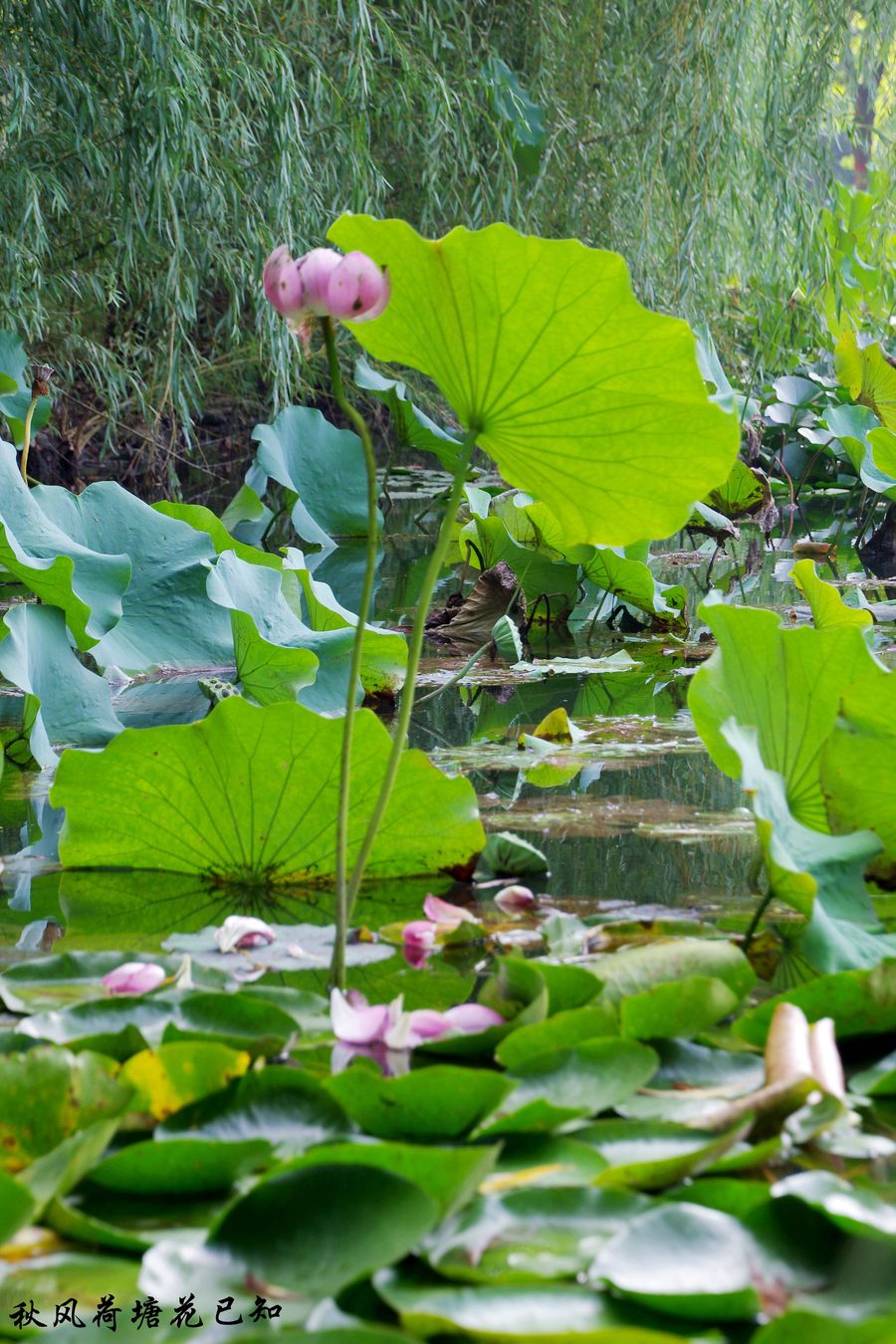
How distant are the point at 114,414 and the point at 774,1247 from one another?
3242mm

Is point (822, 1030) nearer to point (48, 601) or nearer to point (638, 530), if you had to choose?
point (638, 530)

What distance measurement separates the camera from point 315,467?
2.59 metres

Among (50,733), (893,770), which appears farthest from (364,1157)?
(50,733)

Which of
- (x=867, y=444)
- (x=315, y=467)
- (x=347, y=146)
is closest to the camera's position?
(x=315, y=467)

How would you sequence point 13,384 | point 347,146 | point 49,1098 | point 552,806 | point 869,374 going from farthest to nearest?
point 347,146
point 869,374
point 13,384
point 552,806
point 49,1098

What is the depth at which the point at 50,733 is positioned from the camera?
1.32 meters

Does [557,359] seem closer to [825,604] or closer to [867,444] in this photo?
[825,604]

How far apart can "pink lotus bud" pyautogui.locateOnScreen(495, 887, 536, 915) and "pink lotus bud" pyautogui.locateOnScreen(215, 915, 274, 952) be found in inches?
6.6

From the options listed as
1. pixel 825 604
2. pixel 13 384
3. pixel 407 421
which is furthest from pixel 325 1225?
pixel 13 384

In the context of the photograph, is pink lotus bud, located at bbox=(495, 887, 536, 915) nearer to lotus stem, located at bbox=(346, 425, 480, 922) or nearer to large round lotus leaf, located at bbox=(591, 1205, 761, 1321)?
lotus stem, located at bbox=(346, 425, 480, 922)

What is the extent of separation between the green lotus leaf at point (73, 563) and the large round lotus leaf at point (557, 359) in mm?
566

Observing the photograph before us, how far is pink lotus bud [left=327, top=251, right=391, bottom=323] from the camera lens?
0.66 meters

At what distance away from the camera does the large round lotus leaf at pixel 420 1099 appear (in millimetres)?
548

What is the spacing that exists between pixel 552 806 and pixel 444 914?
1.14 ft
